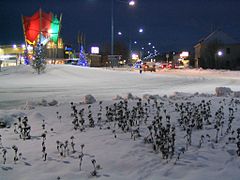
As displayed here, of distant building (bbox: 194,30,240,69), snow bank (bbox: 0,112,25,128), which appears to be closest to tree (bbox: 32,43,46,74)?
snow bank (bbox: 0,112,25,128)

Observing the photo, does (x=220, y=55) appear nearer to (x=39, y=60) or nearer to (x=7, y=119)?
(x=39, y=60)

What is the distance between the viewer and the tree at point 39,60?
108ft

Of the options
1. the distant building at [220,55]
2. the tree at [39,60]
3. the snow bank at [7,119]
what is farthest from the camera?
the distant building at [220,55]

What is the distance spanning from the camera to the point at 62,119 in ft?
30.9

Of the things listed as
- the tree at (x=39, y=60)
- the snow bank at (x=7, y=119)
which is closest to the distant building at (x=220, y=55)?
the tree at (x=39, y=60)

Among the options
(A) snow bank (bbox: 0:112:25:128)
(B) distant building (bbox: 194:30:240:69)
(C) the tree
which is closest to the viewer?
(A) snow bank (bbox: 0:112:25:128)

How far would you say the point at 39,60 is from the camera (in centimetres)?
3297

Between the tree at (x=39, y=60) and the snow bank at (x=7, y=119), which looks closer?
the snow bank at (x=7, y=119)

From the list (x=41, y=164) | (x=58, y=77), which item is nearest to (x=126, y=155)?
(x=41, y=164)

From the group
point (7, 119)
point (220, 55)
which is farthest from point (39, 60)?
point (220, 55)

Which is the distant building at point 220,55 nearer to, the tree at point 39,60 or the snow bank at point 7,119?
the tree at point 39,60

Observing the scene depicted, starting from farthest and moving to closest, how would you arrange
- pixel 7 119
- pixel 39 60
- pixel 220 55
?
pixel 220 55 → pixel 39 60 → pixel 7 119

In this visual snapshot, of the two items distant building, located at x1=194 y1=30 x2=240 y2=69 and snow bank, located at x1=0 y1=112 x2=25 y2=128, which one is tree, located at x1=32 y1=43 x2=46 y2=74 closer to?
snow bank, located at x1=0 y1=112 x2=25 y2=128

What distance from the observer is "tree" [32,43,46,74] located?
33000 millimetres
